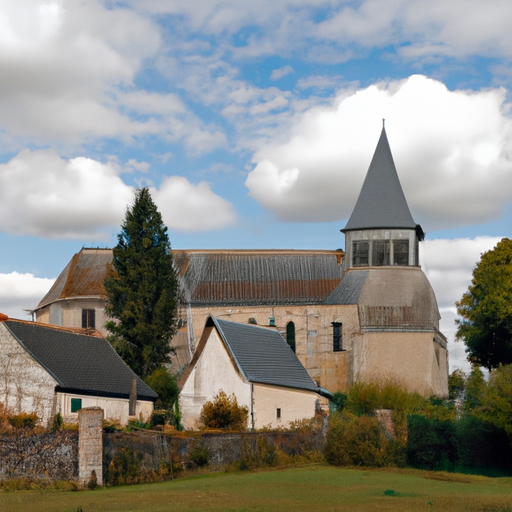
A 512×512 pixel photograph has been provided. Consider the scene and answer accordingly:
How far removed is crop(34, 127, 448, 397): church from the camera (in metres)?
64.2

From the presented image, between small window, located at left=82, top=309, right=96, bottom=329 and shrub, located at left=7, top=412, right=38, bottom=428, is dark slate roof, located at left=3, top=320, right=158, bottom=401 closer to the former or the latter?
shrub, located at left=7, top=412, right=38, bottom=428

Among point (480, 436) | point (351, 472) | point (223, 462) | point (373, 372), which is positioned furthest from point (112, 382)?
point (373, 372)

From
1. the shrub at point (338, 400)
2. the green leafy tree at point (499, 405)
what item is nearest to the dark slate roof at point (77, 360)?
the green leafy tree at point (499, 405)

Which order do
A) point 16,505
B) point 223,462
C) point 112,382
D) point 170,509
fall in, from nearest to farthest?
point 170,509 → point 16,505 → point 223,462 → point 112,382

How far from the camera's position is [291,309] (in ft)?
221

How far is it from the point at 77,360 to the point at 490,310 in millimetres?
27948

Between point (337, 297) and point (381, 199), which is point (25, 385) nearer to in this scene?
point (337, 297)

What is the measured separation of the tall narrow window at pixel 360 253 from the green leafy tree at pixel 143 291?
18.5m

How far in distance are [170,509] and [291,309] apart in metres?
47.5

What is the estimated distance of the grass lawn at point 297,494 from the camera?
20781mm

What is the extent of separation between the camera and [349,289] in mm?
67188

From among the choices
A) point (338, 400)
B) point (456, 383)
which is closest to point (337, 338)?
point (338, 400)

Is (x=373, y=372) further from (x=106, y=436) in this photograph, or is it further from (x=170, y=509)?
(x=170, y=509)

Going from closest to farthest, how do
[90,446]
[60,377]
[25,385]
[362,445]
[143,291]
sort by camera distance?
[90,446] < [362,445] < [25,385] < [60,377] < [143,291]
